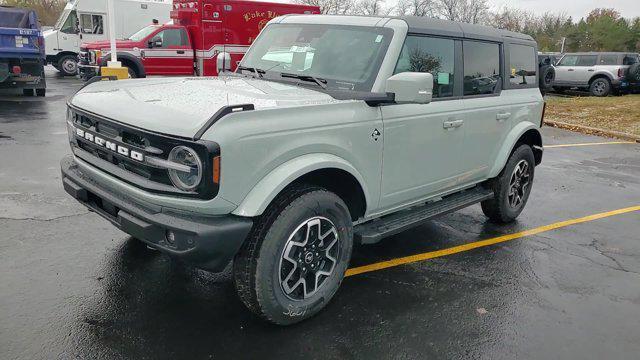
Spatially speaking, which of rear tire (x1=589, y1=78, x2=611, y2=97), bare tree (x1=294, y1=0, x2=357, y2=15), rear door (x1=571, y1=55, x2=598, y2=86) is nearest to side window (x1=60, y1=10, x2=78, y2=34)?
rear door (x1=571, y1=55, x2=598, y2=86)

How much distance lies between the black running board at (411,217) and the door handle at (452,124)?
A: 0.73 meters

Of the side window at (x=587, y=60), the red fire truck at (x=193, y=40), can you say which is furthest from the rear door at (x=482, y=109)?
the side window at (x=587, y=60)

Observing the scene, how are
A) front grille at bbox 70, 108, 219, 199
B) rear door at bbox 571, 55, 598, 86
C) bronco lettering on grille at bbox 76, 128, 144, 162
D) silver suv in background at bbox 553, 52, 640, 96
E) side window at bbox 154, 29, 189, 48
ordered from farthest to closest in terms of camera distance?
rear door at bbox 571, 55, 598, 86 < silver suv in background at bbox 553, 52, 640, 96 < side window at bbox 154, 29, 189, 48 < bronco lettering on grille at bbox 76, 128, 144, 162 < front grille at bbox 70, 108, 219, 199

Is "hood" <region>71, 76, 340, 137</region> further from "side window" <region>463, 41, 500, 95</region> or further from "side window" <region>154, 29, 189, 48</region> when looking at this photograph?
"side window" <region>154, 29, 189, 48</region>

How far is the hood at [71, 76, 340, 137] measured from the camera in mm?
2826

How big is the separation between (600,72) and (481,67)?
747 inches

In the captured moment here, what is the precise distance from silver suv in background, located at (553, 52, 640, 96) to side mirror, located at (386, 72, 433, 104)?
67.1ft

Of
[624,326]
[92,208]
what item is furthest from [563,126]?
[92,208]

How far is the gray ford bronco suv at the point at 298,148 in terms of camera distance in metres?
2.79

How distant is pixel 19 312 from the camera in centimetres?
323

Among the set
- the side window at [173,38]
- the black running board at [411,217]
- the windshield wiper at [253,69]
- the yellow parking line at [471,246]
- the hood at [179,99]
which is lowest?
the yellow parking line at [471,246]

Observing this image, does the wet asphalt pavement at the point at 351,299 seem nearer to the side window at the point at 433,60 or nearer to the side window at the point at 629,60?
the side window at the point at 433,60

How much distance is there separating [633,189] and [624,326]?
4979 millimetres

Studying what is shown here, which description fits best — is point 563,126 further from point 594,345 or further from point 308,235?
point 308,235
